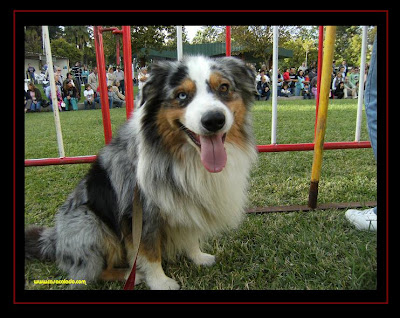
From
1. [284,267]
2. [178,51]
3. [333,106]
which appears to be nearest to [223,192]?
[284,267]

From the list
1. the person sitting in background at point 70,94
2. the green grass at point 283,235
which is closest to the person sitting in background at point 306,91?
the green grass at point 283,235

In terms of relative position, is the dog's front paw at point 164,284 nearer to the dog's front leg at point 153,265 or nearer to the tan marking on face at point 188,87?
the dog's front leg at point 153,265

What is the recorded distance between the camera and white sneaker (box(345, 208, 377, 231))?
280cm

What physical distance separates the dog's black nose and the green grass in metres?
0.66

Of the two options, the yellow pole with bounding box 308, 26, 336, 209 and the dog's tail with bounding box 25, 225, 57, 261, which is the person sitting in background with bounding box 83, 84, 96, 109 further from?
the yellow pole with bounding box 308, 26, 336, 209

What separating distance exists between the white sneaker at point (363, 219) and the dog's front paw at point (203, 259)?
1512 mm

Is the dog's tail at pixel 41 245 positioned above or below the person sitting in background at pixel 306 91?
below

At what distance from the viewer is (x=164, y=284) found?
91.1 inches

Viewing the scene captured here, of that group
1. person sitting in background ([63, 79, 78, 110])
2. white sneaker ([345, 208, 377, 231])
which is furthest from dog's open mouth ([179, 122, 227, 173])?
person sitting in background ([63, 79, 78, 110])

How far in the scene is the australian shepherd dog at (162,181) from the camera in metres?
2.18

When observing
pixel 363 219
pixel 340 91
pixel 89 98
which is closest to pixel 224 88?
pixel 363 219
